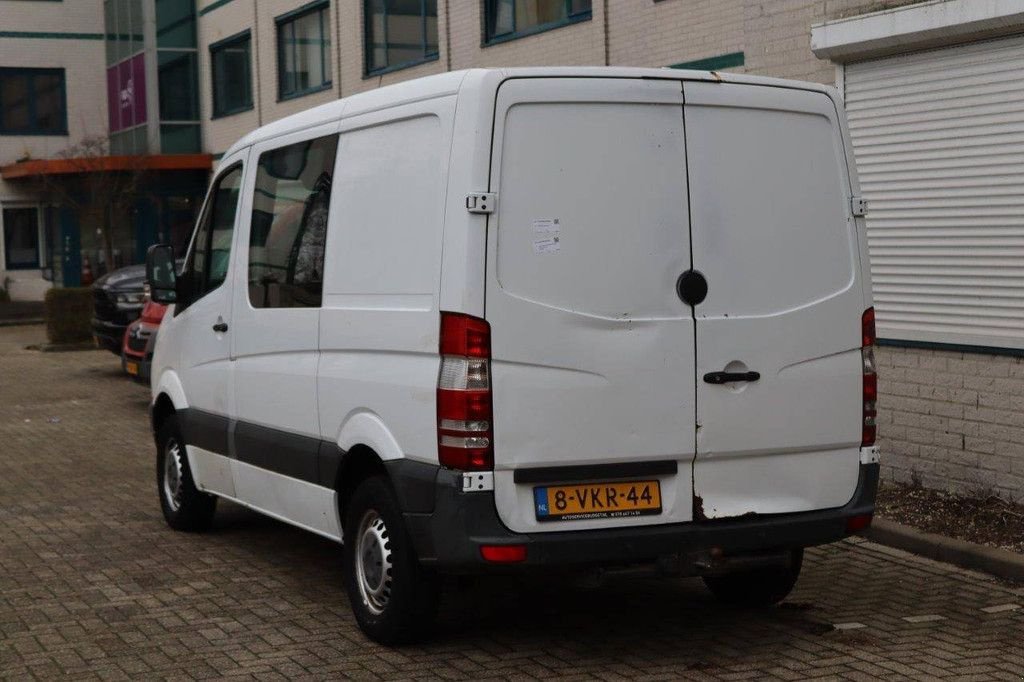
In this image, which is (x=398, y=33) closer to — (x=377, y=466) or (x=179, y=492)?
(x=179, y=492)

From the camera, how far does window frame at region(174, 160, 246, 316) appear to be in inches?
311

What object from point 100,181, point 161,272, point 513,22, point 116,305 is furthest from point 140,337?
point 100,181

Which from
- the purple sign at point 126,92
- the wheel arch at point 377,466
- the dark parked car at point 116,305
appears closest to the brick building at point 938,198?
the wheel arch at point 377,466

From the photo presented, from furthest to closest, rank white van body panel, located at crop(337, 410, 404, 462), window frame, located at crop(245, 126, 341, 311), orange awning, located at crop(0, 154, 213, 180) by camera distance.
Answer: orange awning, located at crop(0, 154, 213, 180) → window frame, located at crop(245, 126, 341, 311) → white van body panel, located at crop(337, 410, 404, 462)

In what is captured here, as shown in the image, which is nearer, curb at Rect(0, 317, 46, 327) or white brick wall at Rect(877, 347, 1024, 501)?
white brick wall at Rect(877, 347, 1024, 501)

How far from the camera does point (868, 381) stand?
6.33 meters

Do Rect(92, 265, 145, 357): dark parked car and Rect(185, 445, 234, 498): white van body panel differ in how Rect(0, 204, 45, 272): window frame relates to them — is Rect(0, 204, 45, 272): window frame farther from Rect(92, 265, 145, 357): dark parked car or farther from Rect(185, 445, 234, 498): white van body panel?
Rect(185, 445, 234, 498): white van body panel

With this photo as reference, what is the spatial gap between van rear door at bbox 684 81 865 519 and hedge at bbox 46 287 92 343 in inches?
752

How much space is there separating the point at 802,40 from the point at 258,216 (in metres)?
4.85

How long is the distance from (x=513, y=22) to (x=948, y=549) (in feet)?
37.0

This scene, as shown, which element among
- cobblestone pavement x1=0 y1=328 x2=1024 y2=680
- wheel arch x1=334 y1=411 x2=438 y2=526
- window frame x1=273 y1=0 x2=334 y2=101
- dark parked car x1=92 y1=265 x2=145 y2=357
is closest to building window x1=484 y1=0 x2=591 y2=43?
dark parked car x1=92 y1=265 x2=145 y2=357

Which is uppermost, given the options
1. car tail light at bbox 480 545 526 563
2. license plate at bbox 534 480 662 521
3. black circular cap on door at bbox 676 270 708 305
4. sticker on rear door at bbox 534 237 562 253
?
sticker on rear door at bbox 534 237 562 253

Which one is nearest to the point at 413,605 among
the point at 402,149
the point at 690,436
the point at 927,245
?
the point at 690,436

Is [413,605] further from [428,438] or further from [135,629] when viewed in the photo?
[135,629]
